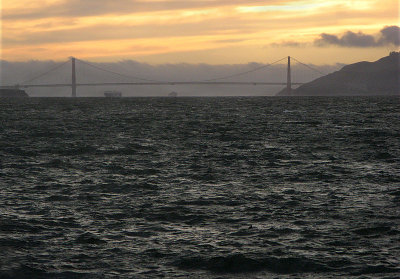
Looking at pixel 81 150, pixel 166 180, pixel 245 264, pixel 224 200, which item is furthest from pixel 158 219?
pixel 81 150

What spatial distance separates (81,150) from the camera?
32.4m

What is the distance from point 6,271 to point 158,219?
4889mm

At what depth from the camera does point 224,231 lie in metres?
14.0

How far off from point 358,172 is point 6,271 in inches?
624

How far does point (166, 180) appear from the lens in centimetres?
2180

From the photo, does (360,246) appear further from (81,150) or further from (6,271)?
(81,150)

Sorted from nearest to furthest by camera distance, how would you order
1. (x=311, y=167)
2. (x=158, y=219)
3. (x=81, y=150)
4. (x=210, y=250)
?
(x=210, y=250) → (x=158, y=219) → (x=311, y=167) → (x=81, y=150)

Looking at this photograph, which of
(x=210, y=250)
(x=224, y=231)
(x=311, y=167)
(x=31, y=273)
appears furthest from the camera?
(x=311, y=167)

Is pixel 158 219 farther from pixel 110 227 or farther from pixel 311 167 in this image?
pixel 311 167

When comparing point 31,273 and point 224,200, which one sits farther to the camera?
point 224,200

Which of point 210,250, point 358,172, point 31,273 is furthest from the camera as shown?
point 358,172

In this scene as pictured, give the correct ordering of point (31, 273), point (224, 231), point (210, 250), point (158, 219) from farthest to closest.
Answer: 1. point (158, 219)
2. point (224, 231)
3. point (210, 250)
4. point (31, 273)

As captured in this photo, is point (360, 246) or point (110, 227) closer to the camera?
point (360, 246)

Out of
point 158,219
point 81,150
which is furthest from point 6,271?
point 81,150
